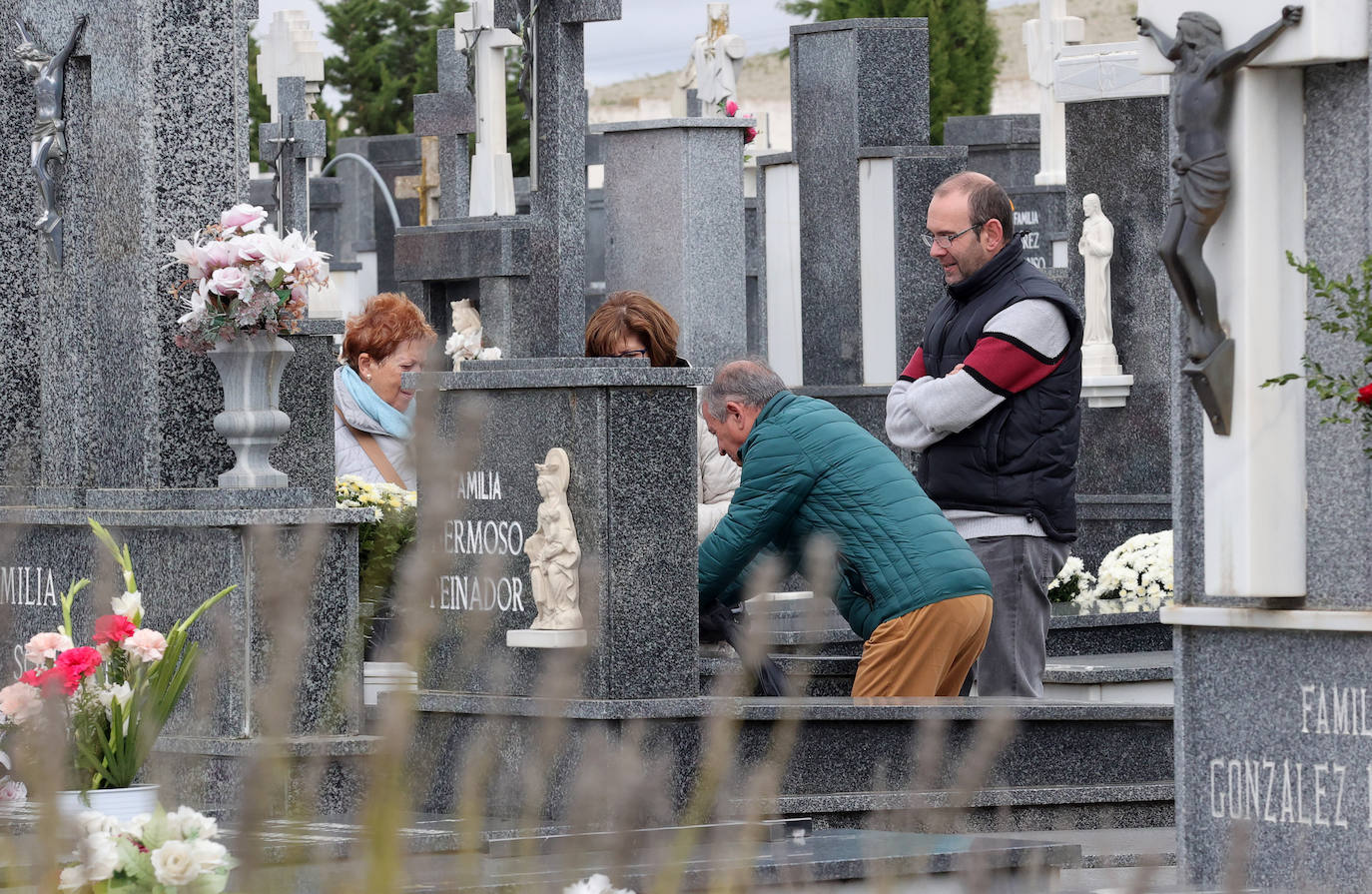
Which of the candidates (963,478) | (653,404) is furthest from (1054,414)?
(653,404)

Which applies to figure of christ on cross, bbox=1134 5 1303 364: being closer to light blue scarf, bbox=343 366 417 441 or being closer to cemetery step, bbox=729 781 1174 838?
cemetery step, bbox=729 781 1174 838

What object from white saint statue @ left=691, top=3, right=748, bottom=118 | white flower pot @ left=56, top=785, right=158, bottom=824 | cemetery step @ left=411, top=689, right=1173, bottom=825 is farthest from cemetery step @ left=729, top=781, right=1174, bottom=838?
white saint statue @ left=691, top=3, right=748, bottom=118

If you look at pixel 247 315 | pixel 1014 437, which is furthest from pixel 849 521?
pixel 247 315

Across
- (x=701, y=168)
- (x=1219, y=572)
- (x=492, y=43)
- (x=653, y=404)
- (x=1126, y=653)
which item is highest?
(x=492, y=43)

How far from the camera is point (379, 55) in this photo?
1458 inches

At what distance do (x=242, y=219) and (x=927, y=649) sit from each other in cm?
224

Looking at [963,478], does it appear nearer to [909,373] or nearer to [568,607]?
[909,373]

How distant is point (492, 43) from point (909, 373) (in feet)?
39.0

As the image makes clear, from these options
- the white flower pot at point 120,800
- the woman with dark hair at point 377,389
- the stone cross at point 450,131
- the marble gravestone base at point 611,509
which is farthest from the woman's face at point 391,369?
the stone cross at point 450,131

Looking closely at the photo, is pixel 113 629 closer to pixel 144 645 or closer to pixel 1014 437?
pixel 144 645

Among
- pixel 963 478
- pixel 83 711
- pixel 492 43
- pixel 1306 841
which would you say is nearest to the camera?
pixel 1306 841

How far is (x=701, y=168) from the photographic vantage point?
482 inches

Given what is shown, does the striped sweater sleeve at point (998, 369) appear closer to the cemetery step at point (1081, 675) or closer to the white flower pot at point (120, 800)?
the cemetery step at point (1081, 675)

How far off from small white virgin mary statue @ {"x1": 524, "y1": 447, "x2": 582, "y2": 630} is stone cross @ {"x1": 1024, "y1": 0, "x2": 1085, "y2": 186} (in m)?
13.9
